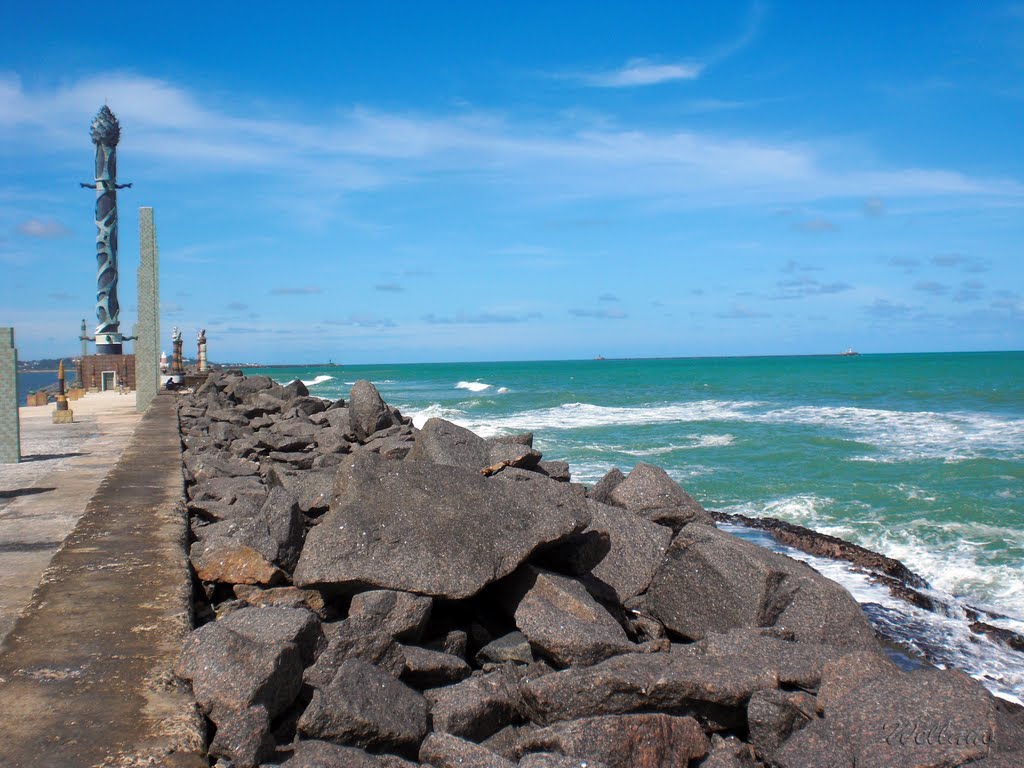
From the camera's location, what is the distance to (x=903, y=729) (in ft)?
11.4

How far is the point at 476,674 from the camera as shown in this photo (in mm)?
4199

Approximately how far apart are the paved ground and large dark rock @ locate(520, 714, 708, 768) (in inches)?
103

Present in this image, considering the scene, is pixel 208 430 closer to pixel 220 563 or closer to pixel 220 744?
pixel 220 563

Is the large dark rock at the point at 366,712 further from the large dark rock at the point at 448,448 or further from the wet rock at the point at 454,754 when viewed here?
the large dark rock at the point at 448,448

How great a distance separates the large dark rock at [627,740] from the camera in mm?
3359

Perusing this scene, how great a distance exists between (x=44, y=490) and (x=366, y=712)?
20.2 ft

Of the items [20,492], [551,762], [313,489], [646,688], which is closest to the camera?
[551,762]

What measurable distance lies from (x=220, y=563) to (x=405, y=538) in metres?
1.26

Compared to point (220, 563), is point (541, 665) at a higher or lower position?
lower

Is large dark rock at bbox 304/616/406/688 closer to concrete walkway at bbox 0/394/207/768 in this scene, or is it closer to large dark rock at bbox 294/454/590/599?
large dark rock at bbox 294/454/590/599

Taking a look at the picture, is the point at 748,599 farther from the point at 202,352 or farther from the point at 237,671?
the point at 202,352

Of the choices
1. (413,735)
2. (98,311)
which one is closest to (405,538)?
(413,735)

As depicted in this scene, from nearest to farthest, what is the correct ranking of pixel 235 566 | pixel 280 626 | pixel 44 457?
1. pixel 280 626
2. pixel 235 566
3. pixel 44 457

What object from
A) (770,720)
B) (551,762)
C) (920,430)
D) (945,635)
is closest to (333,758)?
(551,762)
